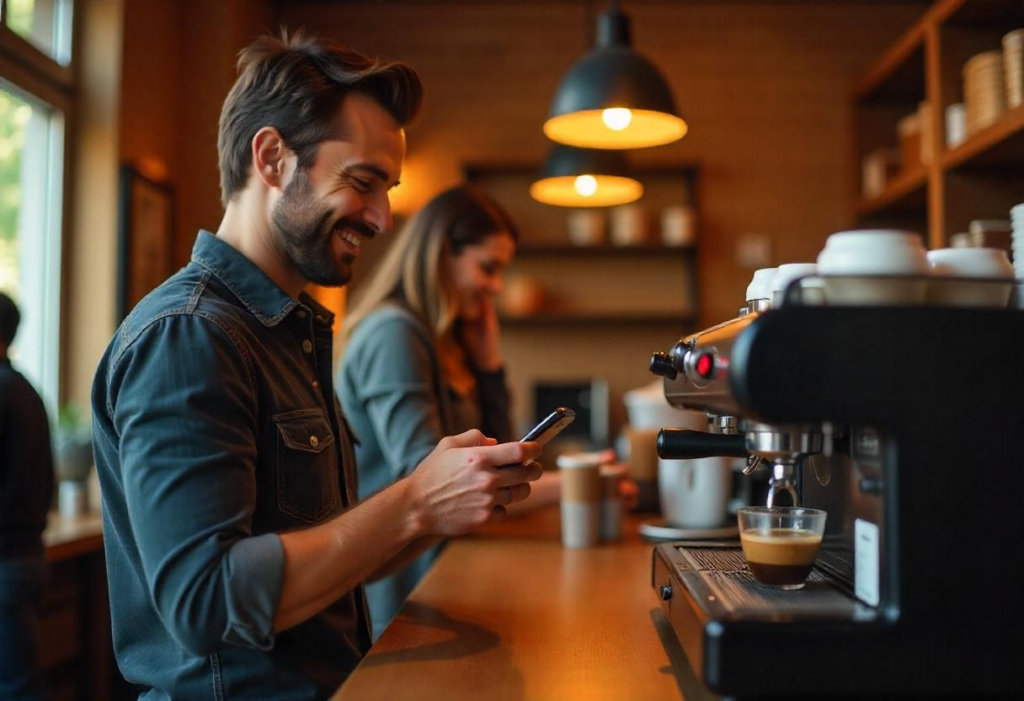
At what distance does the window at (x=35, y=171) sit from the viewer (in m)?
3.14

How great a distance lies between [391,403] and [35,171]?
2.12m

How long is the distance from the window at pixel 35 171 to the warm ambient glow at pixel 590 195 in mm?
1705

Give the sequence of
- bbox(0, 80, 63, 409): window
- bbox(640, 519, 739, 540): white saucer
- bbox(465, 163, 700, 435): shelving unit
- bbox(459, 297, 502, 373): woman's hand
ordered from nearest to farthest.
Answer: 1. bbox(640, 519, 739, 540): white saucer
2. bbox(459, 297, 502, 373): woman's hand
3. bbox(0, 80, 63, 409): window
4. bbox(465, 163, 700, 435): shelving unit

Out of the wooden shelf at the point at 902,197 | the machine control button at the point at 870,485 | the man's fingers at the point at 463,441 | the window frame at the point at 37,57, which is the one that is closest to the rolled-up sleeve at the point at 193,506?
the man's fingers at the point at 463,441

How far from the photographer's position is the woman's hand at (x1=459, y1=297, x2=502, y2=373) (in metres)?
2.56

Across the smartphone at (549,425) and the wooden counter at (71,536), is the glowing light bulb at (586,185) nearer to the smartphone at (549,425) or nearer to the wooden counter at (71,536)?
the wooden counter at (71,536)

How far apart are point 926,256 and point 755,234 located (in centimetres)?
410

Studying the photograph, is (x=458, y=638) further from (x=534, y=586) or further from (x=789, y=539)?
(x=789, y=539)

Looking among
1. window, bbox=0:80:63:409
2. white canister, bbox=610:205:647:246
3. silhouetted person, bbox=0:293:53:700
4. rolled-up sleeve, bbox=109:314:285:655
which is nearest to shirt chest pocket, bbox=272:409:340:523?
rolled-up sleeve, bbox=109:314:285:655

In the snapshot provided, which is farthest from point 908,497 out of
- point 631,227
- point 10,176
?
point 631,227

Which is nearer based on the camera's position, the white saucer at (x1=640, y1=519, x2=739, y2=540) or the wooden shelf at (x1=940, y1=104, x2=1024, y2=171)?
the white saucer at (x1=640, y1=519, x2=739, y2=540)

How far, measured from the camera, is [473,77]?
4.98 m

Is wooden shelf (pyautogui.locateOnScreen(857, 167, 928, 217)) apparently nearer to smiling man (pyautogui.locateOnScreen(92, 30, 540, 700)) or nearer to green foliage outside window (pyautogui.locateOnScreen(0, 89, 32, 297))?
smiling man (pyautogui.locateOnScreen(92, 30, 540, 700))

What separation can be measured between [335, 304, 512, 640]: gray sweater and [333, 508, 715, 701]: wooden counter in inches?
9.6
